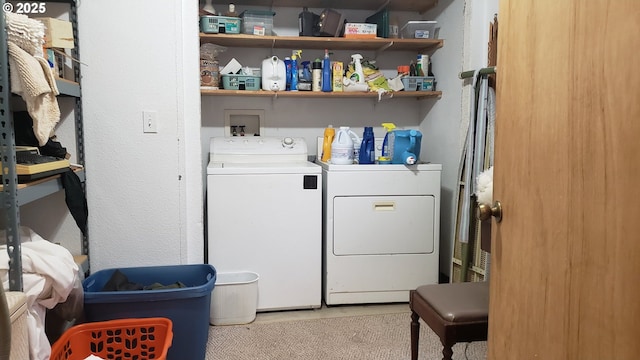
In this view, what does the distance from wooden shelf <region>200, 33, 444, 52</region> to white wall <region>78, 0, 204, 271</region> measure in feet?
1.66

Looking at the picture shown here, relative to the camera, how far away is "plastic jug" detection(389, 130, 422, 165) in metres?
2.76

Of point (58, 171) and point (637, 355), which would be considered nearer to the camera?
point (637, 355)

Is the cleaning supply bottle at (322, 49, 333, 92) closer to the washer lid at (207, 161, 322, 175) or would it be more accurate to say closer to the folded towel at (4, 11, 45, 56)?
the washer lid at (207, 161, 322, 175)

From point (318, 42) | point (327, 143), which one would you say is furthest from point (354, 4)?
point (327, 143)

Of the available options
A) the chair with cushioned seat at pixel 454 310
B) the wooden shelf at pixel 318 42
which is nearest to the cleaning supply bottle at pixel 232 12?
the wooden shelf at pixel 318 42

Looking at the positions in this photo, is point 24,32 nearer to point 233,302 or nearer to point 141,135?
point 141,135

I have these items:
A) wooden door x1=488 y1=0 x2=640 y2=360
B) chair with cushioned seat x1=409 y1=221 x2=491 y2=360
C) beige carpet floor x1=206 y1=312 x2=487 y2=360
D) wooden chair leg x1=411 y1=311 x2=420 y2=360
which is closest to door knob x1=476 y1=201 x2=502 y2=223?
wooden door x1=488 y1=0 x2=640 y2=360

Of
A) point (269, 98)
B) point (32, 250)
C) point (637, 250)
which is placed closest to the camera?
point (637, 250)

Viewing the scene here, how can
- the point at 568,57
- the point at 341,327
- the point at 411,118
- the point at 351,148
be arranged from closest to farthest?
the point at 568,57 → the point at 341,327 → the point at 351,148 → the point at 411,118

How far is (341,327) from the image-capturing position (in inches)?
100.0

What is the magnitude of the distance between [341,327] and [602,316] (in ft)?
6.01

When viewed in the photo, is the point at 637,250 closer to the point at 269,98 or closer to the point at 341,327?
the point at 341,327

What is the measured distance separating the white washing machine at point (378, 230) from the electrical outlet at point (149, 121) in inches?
38.7

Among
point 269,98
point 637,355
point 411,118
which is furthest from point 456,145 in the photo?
point 637,355
